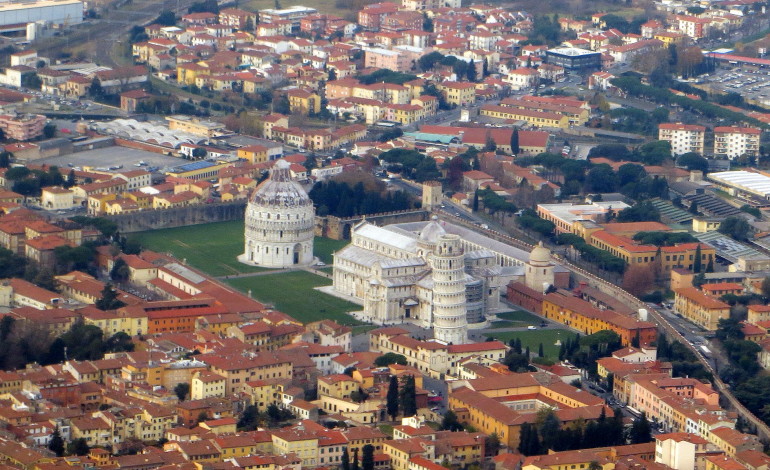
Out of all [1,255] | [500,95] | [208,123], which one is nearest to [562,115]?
[500,95]

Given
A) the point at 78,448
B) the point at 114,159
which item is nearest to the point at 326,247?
the point at 114,159

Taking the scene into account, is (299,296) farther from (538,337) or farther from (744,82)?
(744,82)

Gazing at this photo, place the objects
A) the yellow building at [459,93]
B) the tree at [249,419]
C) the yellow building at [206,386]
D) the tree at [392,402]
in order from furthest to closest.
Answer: the yellow building at [459,93] → the yellow building at [206,386] → the tree at [392,402] → the tree at [249,419]

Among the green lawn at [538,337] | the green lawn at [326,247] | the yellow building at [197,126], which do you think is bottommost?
the green lawn at [326,247]

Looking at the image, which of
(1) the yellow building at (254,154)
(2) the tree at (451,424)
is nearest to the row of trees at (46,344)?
(2) the tree at (451,424)

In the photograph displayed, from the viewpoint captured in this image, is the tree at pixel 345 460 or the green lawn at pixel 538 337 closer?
the tree at pixel 345 460

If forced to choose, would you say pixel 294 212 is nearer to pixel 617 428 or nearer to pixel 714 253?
pixel 714 253

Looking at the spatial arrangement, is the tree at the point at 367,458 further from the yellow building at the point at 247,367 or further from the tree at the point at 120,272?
the tree at the point at 120,272
